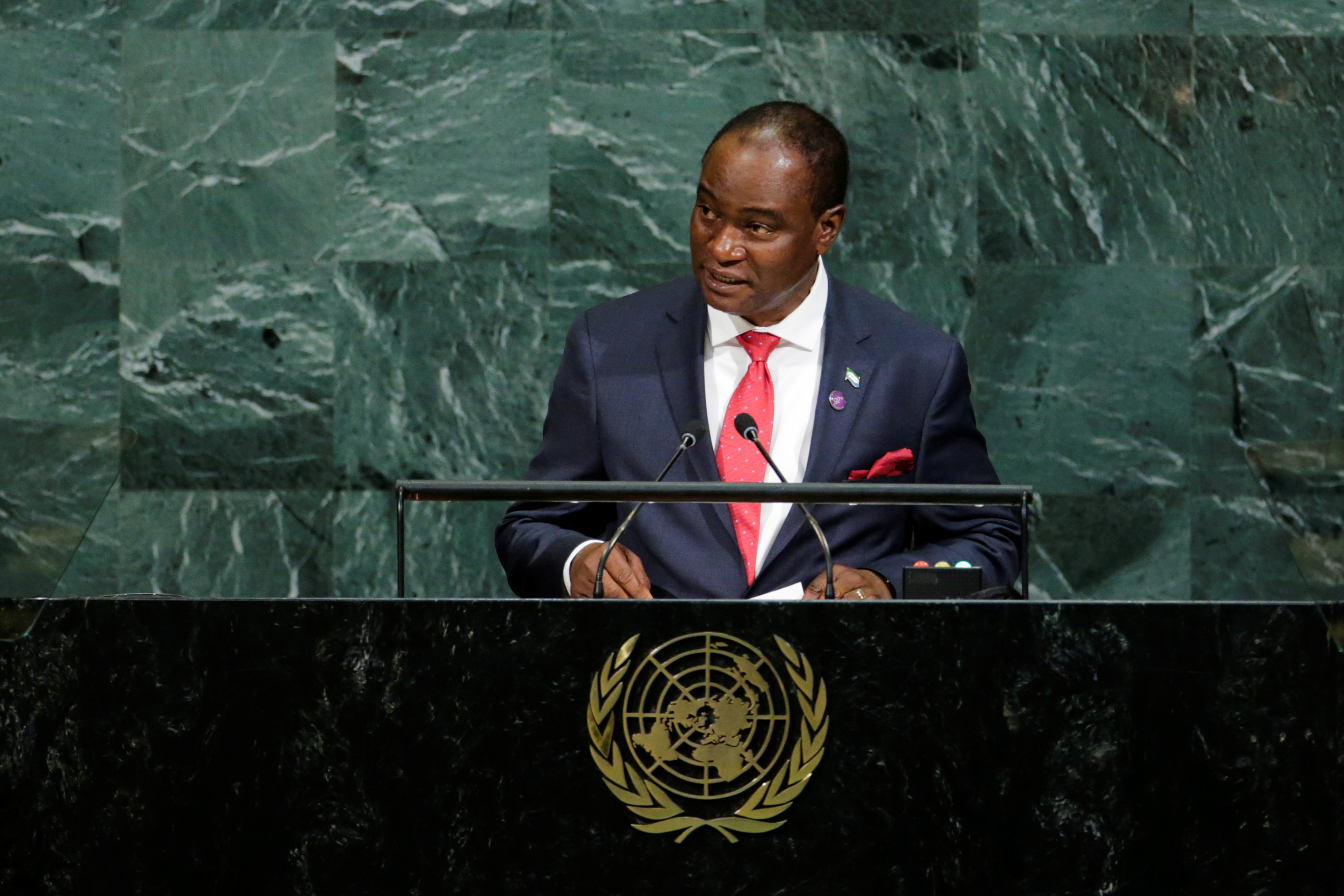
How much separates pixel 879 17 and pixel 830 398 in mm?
1976

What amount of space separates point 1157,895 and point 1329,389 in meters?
3.03

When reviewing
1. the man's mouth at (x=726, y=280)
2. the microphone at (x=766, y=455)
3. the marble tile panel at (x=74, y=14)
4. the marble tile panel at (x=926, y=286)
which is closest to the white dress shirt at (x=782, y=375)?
the man's mouth at (x=726, y=280)

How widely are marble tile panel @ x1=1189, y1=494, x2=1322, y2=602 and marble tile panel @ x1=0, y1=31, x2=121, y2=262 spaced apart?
3.24m

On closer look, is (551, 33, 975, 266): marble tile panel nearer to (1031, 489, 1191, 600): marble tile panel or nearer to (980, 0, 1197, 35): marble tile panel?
(980, 0, 1197, 35): marble tile panel

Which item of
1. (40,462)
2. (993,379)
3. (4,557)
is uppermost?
(4,557)

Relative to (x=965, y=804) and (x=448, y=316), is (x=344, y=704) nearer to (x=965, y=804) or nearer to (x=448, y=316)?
(x=965, y=804)

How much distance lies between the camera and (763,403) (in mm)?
3084

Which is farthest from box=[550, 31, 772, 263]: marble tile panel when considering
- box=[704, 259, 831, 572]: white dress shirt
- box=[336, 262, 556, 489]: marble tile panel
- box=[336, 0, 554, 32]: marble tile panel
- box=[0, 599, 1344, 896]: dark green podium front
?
box=[0, 599, 1344, 896]: dark green podium front

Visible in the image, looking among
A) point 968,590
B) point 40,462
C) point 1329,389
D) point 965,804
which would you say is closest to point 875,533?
point 968,590

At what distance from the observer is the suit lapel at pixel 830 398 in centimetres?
299

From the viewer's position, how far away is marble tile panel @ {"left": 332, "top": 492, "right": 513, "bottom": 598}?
4750 mm

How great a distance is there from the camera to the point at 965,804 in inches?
80.4

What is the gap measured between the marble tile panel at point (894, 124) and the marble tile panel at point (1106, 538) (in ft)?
2.80

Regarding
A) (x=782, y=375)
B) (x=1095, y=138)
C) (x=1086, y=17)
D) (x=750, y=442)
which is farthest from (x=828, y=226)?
(x=1086, y=17)
